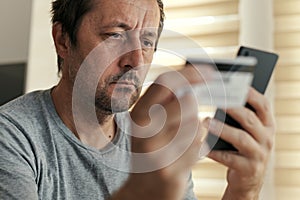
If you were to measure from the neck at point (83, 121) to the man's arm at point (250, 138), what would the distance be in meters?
0.44

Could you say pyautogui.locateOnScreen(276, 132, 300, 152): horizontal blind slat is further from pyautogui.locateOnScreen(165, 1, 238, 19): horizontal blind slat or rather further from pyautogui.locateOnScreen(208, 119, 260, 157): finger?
pyautogui.locateOnScreen(208, 119, 260, 157): finger

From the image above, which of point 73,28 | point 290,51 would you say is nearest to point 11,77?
point 73,28

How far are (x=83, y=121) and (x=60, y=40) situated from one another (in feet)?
0.61

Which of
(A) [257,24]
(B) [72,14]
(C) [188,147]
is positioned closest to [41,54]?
(B) [72,14]

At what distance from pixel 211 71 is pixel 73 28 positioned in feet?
1.71

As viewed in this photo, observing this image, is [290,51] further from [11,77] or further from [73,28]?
[11,77]

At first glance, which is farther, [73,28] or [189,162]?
[73,28]

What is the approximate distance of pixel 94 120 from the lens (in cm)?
98

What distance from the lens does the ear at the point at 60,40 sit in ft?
3.28

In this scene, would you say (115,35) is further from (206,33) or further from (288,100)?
(288,100)

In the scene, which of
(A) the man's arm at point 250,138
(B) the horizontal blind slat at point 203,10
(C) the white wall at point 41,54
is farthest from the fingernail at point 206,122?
→ (C) the white wall at point 41,54

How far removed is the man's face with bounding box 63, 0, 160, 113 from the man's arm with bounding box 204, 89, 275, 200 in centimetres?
30

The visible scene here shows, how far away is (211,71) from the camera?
0.51m

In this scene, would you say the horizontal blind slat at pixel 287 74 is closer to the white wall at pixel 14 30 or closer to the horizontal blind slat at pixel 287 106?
the horizontal blind slat at pixel 287 106
